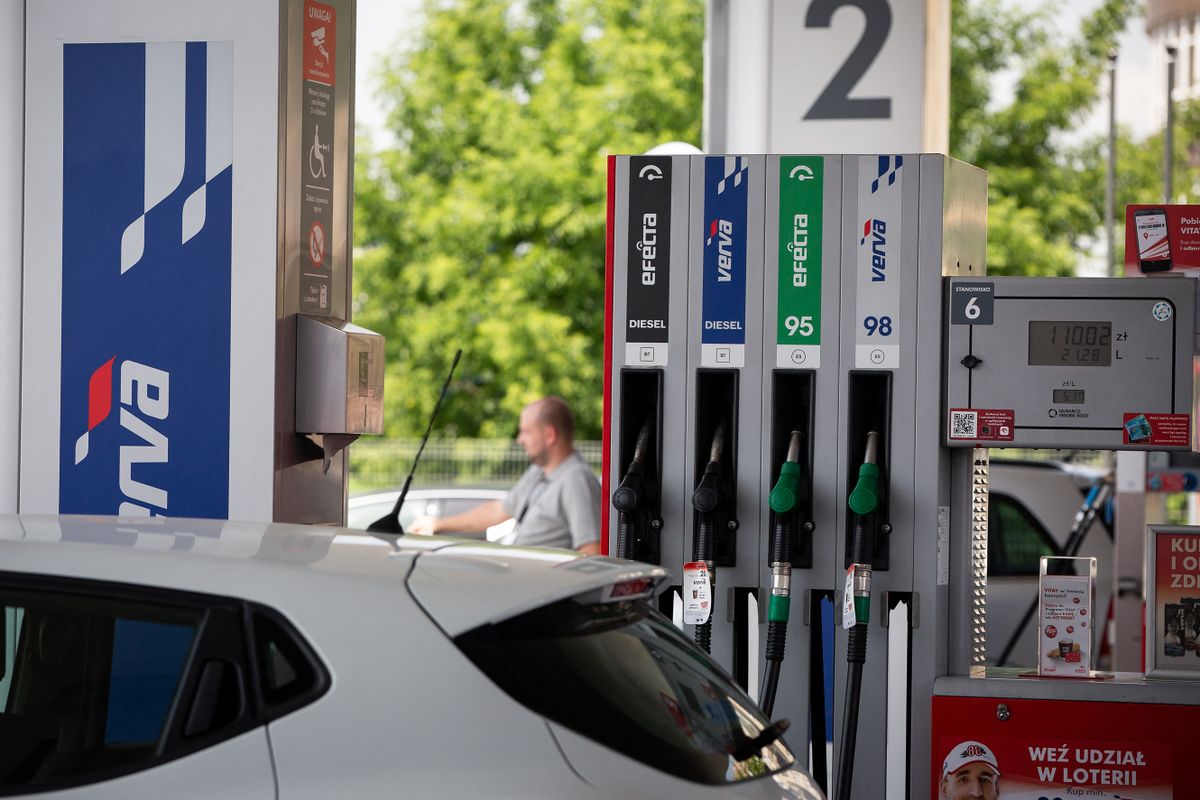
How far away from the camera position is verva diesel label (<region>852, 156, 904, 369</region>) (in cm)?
464

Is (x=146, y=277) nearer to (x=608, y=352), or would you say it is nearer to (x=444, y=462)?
(x=608, y=352)

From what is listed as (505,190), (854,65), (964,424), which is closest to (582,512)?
(854,65)

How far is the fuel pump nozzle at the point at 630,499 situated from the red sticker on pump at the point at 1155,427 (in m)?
1.45

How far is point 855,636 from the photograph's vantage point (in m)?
4.41

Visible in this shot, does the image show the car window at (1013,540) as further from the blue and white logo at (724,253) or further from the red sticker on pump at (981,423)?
the blue and white logo at (724,253)

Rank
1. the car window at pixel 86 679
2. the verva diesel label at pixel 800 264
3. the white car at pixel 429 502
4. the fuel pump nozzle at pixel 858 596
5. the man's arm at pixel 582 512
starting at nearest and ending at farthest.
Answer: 1. the car window at pixel 86 679
2. the fuel pump nozzle at pixel 858 596
3. the verva diesel label at pixel 800 264
4. the man's arm at pixel 582 512
5. the white car at pixel 429 502

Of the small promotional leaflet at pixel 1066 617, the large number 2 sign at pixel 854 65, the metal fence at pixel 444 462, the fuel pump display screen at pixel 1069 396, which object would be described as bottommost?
the metal fence at pixel 444 462

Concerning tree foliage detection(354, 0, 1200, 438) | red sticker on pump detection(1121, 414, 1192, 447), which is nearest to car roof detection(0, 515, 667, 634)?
red sticker on pump detection(1121, 414, 1192, 447)

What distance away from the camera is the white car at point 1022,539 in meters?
9.08

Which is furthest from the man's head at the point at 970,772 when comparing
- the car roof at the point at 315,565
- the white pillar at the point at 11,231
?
the white pillar at the point at 11,231

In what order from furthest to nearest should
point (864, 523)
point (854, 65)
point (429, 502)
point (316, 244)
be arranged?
1. point (429, 502)
2. point (854, 65)
3. point (316, 244)
4. point (864, 523)

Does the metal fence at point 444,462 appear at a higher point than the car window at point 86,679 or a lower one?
lower

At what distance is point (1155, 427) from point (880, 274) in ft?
3.08

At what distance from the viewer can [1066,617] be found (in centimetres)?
458
